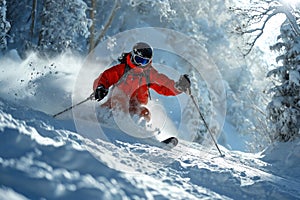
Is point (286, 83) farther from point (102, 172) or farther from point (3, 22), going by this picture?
point (3, 22)

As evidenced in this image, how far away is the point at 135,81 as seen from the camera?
23.8ft

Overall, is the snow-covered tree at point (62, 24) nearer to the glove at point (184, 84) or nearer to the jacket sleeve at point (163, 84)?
the jacket sleeve at point (163, 84)

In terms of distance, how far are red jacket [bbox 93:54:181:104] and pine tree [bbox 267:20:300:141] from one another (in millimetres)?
3564

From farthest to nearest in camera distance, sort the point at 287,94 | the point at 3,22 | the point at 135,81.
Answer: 1. the point at 3,22
2. the point at 287,94
3. the point at 135,81

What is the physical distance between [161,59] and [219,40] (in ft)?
25.4

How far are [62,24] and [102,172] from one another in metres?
17.2

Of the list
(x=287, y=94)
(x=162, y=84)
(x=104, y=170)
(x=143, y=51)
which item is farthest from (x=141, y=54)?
(x=287, y=94)

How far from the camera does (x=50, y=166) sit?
2.86 metres

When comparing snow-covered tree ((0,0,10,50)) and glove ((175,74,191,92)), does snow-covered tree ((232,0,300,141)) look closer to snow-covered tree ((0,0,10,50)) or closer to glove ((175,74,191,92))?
glove ((175,74,191,92))

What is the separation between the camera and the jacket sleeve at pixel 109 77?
6.80m

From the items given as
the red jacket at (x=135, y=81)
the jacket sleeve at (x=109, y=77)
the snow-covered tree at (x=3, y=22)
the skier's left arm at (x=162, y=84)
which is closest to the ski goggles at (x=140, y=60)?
the red jacket at (x=135, y=81)

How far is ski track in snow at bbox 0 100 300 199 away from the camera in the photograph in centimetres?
258

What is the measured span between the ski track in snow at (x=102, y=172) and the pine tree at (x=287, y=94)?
14.7 feet

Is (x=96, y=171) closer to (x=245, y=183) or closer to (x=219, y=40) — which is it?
(x=245, y=183)
